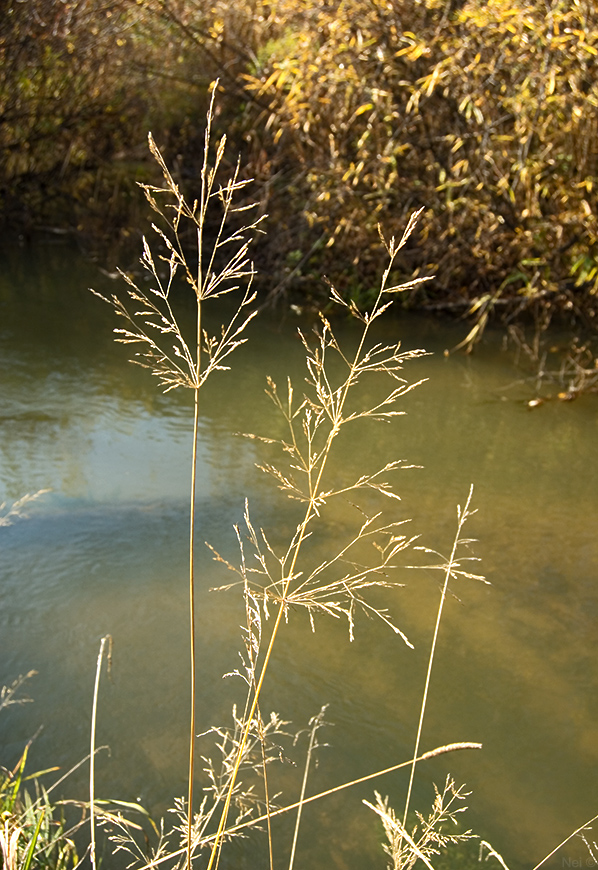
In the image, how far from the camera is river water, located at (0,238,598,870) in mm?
2020

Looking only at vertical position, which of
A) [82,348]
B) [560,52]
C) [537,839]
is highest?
[560,52]

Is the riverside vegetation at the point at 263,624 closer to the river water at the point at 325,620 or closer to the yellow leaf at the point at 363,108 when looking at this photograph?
the river water at the point at 325,620

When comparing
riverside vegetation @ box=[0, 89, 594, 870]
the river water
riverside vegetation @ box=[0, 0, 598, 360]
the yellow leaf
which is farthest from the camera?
the yellow leaf

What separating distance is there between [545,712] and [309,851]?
2.53 feet

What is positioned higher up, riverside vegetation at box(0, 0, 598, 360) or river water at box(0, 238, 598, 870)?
riverside vegetation at box(0, 0, 598, 360)

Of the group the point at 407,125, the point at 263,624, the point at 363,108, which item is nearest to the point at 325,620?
the point at 263,624

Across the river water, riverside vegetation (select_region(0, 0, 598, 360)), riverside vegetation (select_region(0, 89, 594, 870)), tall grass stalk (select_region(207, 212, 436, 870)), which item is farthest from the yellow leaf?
riverside vegetation (select_region(0, 89, 594, 870))

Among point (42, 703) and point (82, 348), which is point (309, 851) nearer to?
point (42, 703)

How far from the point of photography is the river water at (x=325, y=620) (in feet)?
6.63

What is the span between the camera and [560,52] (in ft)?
15.9

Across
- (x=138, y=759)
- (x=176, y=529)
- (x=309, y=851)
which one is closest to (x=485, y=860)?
(x=309, y=851)

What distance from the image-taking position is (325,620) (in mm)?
2625

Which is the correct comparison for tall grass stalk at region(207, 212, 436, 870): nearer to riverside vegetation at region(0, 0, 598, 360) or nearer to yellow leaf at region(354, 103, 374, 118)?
riverside vegetation at region(0, 0, 598, 360)

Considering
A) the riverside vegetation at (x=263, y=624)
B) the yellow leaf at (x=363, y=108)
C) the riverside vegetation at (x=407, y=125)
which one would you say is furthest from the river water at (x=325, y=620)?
the yellow leaf at (x=363, y=108)
